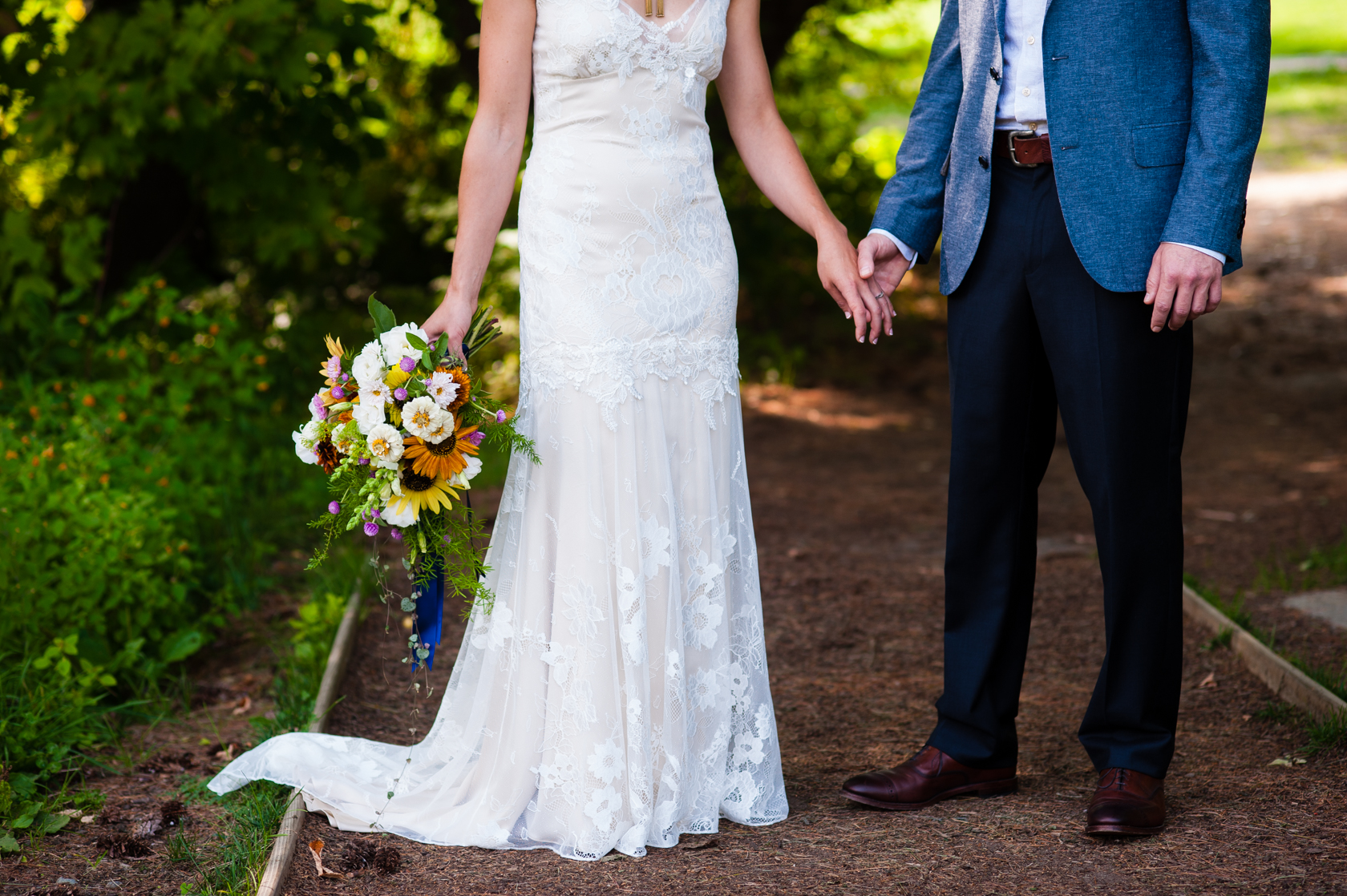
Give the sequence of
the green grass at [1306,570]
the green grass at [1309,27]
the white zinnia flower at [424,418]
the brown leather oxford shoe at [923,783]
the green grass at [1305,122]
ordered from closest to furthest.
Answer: the white zinnia flower at [424,418] < the brown leather oxford shoe at [923,783] < the green grass at [1306,570] < the green grass at [1305,122] < the green grass at [1309,27]

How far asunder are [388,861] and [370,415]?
1023mm

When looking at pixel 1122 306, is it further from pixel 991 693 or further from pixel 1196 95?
pixel 991 693

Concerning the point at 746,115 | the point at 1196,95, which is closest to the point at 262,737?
the point at 746,115

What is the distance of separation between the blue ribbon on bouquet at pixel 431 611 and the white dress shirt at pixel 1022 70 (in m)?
1.71

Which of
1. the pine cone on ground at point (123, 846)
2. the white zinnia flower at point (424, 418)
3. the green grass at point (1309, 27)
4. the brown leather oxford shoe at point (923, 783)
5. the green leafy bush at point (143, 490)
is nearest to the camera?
the white zinnia flower at point (424, 418)

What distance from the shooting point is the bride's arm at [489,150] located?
2779 mm

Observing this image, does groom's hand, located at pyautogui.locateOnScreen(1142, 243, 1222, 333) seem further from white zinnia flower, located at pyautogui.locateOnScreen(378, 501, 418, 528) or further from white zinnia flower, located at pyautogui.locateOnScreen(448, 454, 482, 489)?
white zinnia flower, located at pyautogui.locateOnScreen(378, 501, 418, 528)

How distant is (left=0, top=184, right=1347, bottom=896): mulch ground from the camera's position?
→ 2744mm

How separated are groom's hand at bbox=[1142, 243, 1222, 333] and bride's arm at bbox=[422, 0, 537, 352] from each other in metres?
1.44

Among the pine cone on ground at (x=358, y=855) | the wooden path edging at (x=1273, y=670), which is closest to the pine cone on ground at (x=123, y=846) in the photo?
the pine cone on ground at (x=358, y=855)

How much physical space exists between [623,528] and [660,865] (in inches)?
30.4

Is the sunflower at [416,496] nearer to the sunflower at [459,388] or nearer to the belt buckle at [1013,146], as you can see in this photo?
the sunflower at [459,388]

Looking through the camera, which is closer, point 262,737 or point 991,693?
point 991,693

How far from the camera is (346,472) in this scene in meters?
2.72
